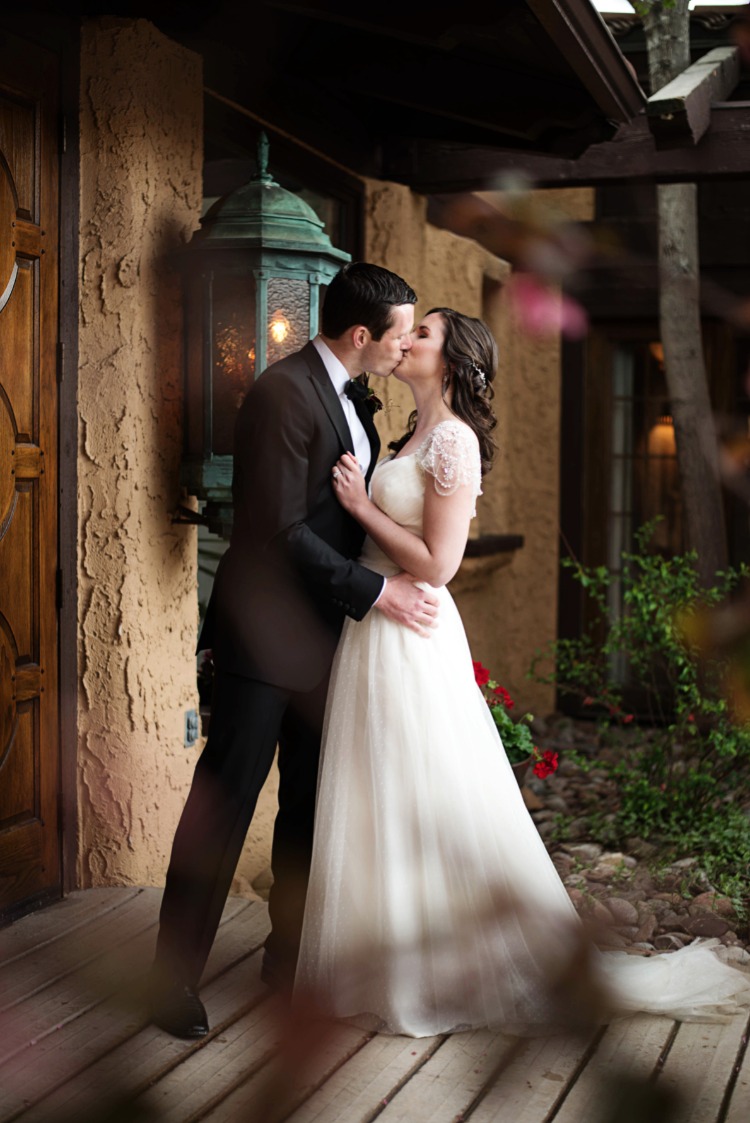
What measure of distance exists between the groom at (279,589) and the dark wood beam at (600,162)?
5.67 feet

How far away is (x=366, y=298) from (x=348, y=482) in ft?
1.26

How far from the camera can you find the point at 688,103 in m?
3.73

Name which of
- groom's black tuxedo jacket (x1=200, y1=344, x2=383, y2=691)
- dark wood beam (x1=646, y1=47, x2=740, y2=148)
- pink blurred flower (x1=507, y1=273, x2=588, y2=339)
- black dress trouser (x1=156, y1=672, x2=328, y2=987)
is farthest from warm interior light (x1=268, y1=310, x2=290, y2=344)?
pink blurred flower (x1=507, y1=273, x2=588, y2=339)

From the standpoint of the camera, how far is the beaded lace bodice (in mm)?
2666

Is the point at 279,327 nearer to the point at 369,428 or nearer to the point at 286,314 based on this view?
the point at 286,314

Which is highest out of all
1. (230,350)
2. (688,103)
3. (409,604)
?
(688,103)

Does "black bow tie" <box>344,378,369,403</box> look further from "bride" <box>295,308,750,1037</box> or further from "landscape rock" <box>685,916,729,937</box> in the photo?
"landscape rock" <box>685,916,729,937</box>

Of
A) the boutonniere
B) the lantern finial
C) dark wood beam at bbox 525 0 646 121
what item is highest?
dark wood beam at bbox 525 0 646 121

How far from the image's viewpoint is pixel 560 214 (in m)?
6.70

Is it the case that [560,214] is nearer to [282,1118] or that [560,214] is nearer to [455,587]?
[455,587]

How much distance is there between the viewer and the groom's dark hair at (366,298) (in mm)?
2617

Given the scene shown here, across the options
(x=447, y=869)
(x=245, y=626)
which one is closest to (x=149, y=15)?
(x=245, y=626)

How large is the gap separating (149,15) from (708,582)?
3.37 meters

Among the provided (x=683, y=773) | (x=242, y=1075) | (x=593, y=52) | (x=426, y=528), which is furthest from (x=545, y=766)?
(x=242, y=1075)
